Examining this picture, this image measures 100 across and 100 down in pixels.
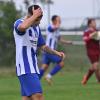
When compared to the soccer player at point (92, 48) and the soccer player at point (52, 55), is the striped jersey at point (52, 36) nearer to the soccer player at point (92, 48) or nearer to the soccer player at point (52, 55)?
the soccer player at point (52, 55)

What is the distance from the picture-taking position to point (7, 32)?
3269 cm

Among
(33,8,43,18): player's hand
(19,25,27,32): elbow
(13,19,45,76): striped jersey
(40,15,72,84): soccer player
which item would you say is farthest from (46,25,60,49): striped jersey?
(33,8,43,18): player's hand

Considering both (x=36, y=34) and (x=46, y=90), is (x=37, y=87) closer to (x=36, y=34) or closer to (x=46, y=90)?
(x=36, y=34)

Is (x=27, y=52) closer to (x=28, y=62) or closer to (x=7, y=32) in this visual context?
(x=28, y=62)

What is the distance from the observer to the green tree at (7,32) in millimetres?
31516

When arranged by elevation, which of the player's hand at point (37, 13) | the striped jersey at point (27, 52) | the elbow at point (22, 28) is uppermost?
the player's hand at point (37, 13)

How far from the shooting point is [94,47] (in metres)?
21.0

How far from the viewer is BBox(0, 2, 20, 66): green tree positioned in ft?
103

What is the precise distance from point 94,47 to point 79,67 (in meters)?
12.2

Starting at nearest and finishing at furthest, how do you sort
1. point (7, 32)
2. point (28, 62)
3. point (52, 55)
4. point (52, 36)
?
point (28, 62), point (52, 55), point (52, 36), point (7, 32)

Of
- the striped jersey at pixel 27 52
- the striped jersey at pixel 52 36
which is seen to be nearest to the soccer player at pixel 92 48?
the striped jersey at pixel 52 36

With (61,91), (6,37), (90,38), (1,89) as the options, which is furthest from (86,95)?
(6,37)

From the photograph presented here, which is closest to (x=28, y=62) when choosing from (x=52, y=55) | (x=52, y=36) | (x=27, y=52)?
(x=27, y=52)

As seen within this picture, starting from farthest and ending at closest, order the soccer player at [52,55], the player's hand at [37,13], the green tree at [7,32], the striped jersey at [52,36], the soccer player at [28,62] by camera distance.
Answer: the green tree at [7,32] < the striped jersey at [52,36] < the soccer player at [52,55] < the soccer player at [28,62] < the player's hand at [37,13]
